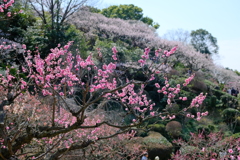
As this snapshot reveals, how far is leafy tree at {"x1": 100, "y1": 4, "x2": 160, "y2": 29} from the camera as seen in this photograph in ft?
93.4

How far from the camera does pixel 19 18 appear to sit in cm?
1283

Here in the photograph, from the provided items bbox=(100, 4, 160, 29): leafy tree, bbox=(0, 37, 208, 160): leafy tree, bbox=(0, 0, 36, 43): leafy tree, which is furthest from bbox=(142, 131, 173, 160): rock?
bbox=(100, 4, 160, 29): leafy tree

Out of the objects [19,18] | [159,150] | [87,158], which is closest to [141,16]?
[19,18]

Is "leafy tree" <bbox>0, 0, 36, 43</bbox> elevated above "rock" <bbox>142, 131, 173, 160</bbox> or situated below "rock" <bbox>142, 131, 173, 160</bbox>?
above

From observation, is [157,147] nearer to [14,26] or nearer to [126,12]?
[14,26]

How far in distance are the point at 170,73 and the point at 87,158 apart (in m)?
12.8

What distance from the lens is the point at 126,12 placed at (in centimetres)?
2909

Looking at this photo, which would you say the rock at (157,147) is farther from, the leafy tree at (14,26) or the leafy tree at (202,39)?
the leafy tree at (202,39)

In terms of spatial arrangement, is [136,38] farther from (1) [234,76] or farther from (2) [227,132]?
(2) [227,132]

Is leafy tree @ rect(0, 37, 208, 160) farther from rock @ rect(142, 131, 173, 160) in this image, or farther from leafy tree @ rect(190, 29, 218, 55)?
leafy tree @ rect(190, 29, 218, 55)

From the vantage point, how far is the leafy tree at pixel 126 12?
28453mm

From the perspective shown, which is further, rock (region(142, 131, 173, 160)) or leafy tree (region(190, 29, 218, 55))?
leafy tree (region(190, 29, 218, 55))

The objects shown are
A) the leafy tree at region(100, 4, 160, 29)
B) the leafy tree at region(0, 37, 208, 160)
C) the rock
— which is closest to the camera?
the leafy tree at region(0, 37, 208, 160)

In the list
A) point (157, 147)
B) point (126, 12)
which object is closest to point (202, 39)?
point (126, 12)
